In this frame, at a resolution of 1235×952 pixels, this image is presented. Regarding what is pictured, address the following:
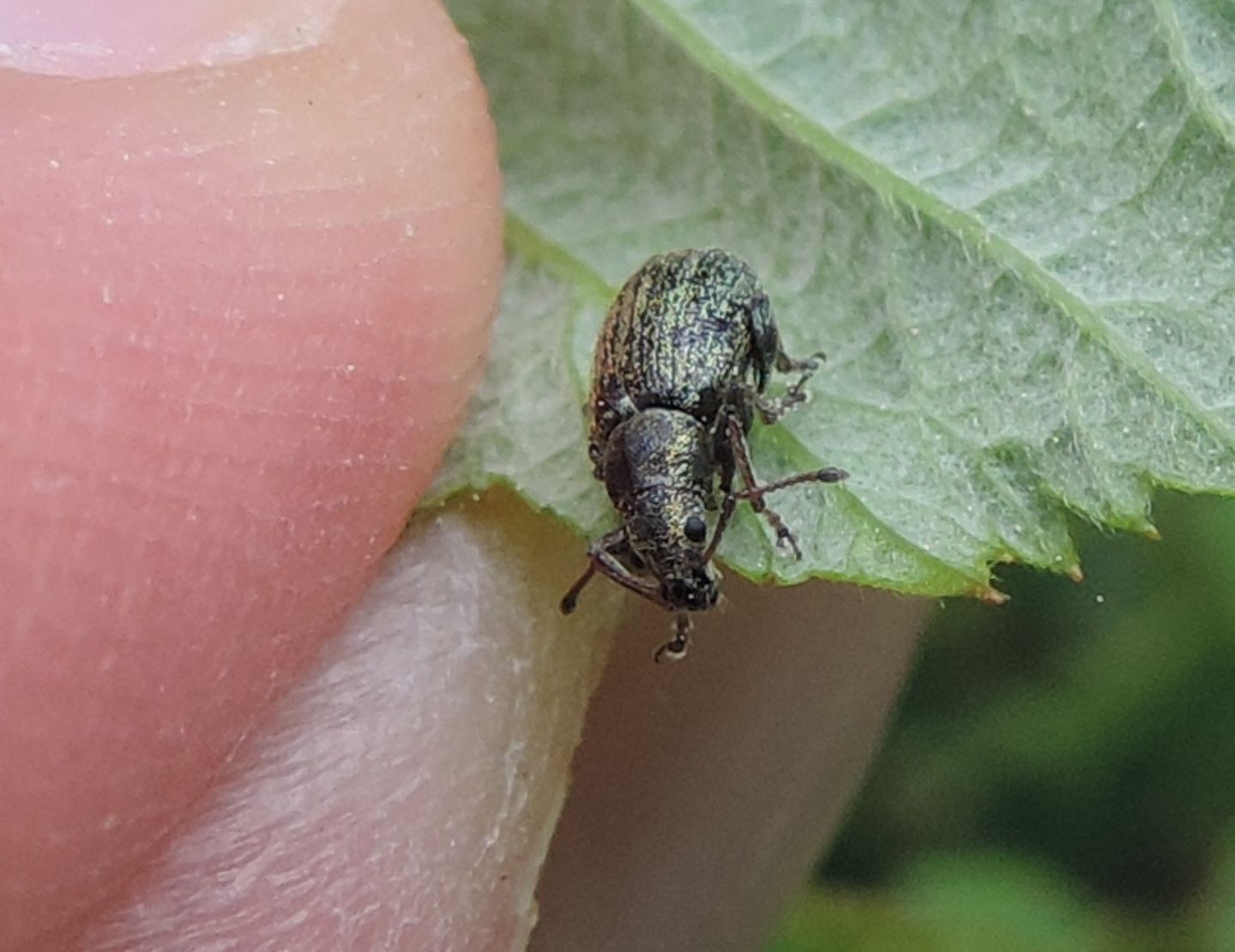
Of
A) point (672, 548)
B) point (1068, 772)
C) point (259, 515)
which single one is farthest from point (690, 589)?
point (1068, 772)

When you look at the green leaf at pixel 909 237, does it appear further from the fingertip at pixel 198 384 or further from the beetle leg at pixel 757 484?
the fingertip at pixel 198 384

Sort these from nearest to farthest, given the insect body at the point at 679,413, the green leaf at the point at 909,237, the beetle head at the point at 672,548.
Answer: the green leaf at the point at 909,237 → the insect body at the point at 679,413 → the beetle head at the point at 672,548

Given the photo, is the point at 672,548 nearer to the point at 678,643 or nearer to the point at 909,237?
the point at 678,643

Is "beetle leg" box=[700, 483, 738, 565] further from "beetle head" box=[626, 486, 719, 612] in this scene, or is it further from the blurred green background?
the blurred green background

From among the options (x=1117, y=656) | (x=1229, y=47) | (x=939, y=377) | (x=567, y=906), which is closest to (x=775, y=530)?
(x=939, y=377)

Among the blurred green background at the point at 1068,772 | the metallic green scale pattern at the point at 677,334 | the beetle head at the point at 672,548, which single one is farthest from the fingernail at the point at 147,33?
the blurred green background at the point at 1068,772

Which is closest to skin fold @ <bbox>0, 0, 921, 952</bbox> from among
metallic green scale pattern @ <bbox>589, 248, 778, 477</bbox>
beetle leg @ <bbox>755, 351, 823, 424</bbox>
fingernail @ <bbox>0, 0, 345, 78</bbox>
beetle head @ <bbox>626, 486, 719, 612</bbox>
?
fingernail @ <bbox>0, 0, 345, 78</bbox>
